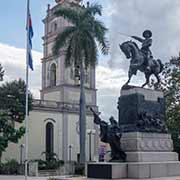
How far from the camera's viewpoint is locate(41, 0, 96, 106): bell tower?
192 ft

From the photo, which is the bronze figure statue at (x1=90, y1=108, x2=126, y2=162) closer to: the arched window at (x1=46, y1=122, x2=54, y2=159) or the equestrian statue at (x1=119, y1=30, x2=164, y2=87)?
the equestrian statue at (x1=119, y1=30, x2=164, y2=87)

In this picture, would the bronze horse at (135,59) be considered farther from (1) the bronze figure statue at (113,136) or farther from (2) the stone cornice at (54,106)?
(2) the stone cornice at (54,106)

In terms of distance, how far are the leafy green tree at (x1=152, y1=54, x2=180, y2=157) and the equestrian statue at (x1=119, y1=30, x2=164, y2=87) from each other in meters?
17.2

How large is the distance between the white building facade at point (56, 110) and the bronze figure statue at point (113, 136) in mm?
34615

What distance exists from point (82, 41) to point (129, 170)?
68.7ft

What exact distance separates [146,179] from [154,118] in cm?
292

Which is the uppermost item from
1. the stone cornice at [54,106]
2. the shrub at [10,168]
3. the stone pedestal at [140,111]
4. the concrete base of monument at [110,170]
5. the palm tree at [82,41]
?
the palm tree at [82,41]

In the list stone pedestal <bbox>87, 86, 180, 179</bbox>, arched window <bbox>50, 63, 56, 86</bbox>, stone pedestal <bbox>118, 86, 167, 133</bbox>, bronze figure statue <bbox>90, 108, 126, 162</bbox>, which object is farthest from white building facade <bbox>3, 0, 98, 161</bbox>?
bronze figure statue <bbox>90, 108, 126, 162</bbox>

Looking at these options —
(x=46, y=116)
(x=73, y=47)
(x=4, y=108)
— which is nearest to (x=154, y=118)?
(x=73, y=47)

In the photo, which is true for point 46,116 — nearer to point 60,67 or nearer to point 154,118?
point 60,67

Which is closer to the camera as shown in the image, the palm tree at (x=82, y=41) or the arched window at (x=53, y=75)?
the palm tree at (x=82, y=41)

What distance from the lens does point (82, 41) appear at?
1427 inches

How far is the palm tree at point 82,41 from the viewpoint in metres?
36.1

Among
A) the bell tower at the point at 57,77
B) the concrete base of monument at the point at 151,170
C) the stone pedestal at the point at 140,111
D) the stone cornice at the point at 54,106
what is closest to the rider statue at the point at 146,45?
the stone pedestal at the point at 140,111
